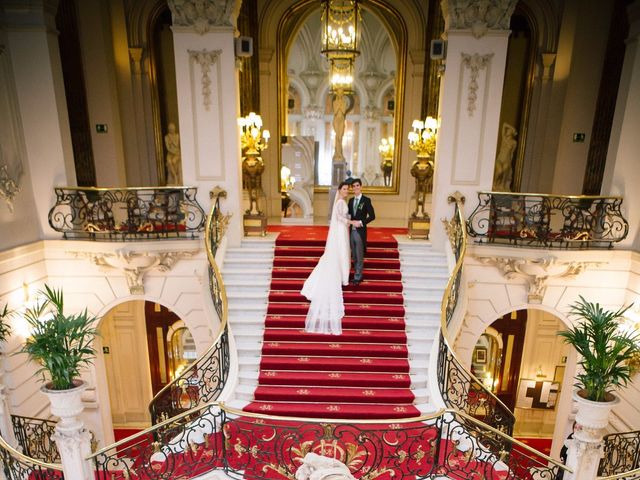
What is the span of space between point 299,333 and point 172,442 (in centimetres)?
225

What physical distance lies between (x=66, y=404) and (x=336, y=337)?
341 cm

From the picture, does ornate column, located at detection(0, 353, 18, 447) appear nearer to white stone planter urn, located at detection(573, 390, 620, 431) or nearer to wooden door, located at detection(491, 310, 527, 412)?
white stone planter urn, located at detection(573, 390, 620, 431)

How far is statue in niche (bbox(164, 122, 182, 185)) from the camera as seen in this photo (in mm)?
10438

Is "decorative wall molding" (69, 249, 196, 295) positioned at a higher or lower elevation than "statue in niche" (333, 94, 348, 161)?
lower

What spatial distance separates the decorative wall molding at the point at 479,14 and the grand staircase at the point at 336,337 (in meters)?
3.74

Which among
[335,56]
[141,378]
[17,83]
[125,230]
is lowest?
[141,378]

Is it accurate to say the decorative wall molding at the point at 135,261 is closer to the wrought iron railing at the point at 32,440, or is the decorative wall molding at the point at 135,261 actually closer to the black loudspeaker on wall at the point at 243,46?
the wrought iron railing at the point at 32,440

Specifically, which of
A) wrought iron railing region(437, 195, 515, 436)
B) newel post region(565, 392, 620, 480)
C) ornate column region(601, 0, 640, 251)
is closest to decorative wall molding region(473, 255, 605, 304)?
wrought iron railing region(437, 195, 515, 436)

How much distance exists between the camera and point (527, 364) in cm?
1070

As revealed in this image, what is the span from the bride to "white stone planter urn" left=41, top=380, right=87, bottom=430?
3.01 meters

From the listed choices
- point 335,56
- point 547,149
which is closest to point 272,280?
point 335,56

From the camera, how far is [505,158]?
10281mm

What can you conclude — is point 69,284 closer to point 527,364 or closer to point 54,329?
point 54,329

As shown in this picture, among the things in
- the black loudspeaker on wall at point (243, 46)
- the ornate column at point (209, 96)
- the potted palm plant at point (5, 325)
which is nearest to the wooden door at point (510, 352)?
the ornate column at point (209, 96)
